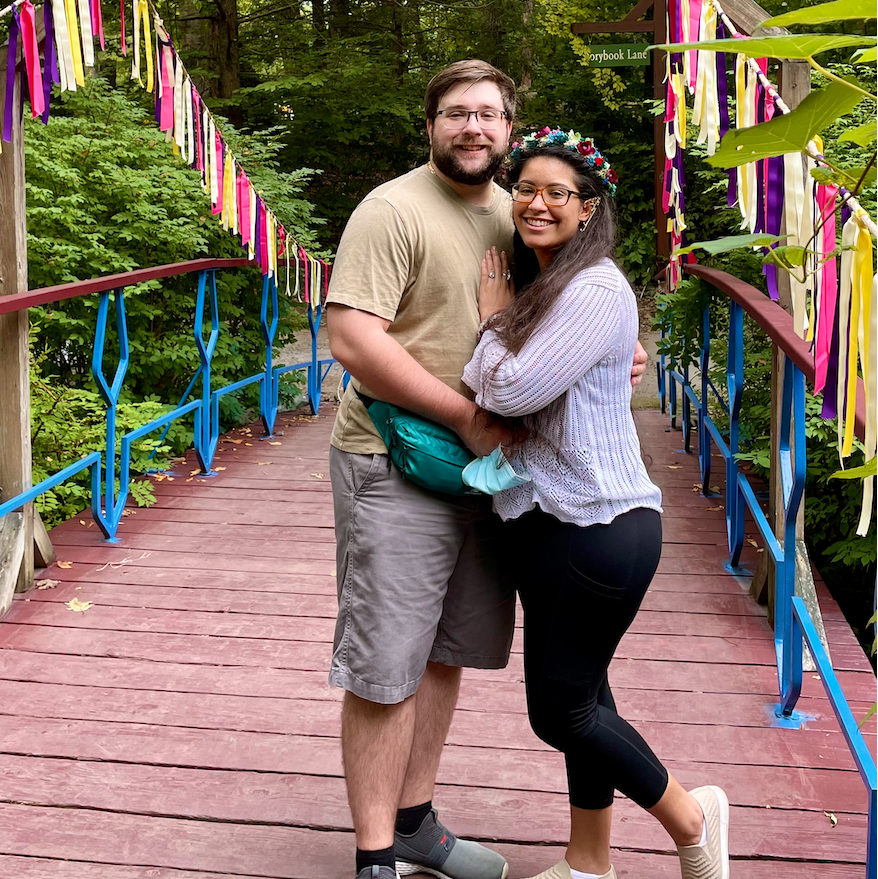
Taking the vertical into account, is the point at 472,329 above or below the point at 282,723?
above

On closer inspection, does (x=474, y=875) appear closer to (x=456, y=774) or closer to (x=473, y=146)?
(x=456, y=774)

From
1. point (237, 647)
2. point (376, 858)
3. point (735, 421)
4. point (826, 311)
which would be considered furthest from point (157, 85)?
point (826, 311)

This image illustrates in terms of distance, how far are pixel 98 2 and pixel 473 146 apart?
2.01 m

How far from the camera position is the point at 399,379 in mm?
1744

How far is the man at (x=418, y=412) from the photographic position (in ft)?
5.77

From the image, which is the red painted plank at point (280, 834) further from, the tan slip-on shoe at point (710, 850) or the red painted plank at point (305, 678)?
the red painted plank at point (305, 678)

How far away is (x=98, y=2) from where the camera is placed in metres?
3.27

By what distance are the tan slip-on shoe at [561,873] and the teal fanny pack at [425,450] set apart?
0.70m

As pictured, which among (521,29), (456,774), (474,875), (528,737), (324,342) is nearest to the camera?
(474,875)

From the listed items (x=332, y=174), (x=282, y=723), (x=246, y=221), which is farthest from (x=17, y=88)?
(x=332, y=174)

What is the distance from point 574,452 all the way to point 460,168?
0.54m

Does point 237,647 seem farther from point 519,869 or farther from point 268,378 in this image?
point 268,378

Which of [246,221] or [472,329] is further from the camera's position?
[246,221]

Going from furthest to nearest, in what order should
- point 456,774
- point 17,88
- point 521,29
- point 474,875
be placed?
point 521,29 → point 17,88 → point 456,774 → point 474,875
